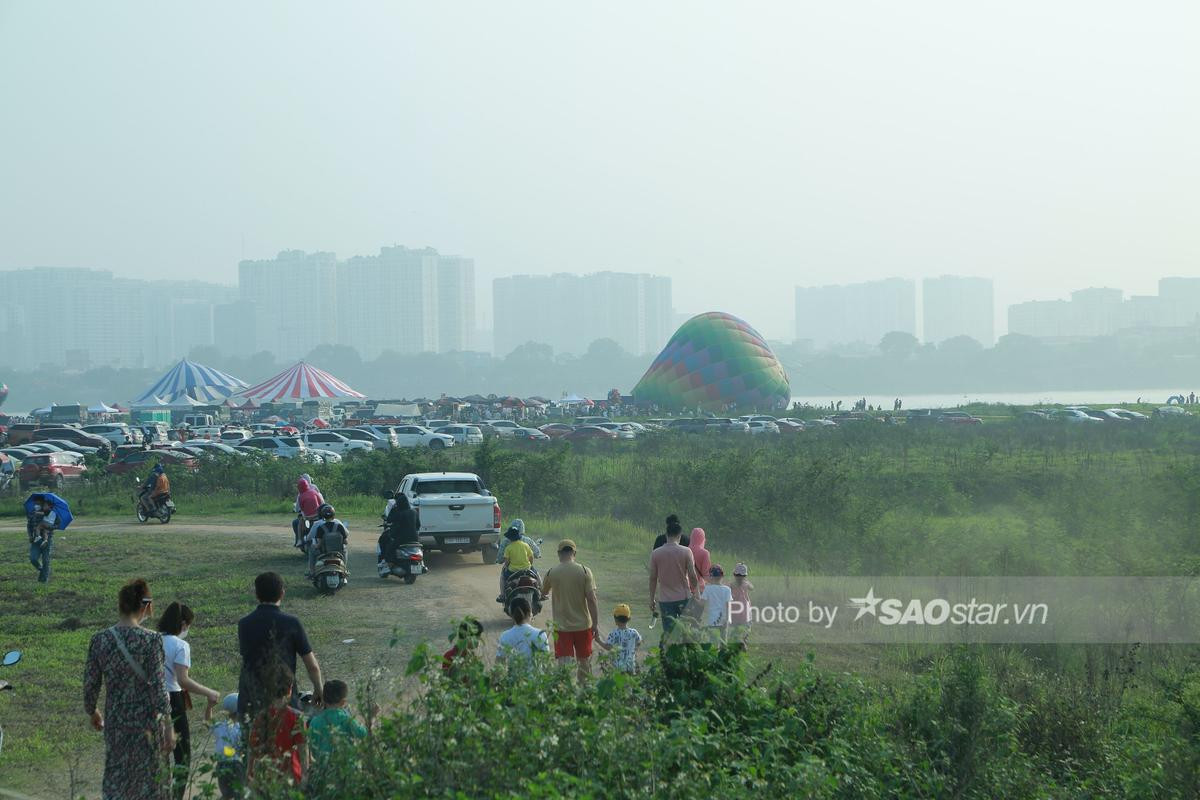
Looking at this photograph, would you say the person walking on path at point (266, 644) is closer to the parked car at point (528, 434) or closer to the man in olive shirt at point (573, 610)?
the man in olive shirt at point (573, 610)

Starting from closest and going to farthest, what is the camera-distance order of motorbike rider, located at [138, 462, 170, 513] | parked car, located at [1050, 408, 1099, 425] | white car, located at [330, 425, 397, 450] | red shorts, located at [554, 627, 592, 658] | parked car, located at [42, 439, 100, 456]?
red shorts, located at [554, 627, 592, 658] → motorbike rider, located at [138, 462, 170, 513] → parked car, located at [42, 439, 100, 456] → white car, located at [330, 425, 397, 450] → parked car, located at [1050, 408, 1099, 425]

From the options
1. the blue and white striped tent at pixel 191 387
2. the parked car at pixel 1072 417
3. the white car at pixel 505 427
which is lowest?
the white car at pixel 505 427

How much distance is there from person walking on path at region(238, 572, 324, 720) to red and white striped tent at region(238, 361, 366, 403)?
65.7m

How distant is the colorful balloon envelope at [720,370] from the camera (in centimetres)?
7650

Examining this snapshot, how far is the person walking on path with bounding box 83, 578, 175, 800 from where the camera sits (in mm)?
7320

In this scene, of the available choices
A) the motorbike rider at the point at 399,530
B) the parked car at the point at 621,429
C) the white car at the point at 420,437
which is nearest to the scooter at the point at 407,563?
the motorbike rider at the point at 399,530

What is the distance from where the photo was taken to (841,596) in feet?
56.0

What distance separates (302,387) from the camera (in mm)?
73062

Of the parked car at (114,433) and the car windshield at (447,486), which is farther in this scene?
the parked car at (114,433)

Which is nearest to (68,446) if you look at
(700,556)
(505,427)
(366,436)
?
(366,436)

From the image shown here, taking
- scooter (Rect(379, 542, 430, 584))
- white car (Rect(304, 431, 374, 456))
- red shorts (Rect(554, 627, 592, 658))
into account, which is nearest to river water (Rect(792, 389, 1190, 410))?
white car (Rect(304, 431, 374, 456))

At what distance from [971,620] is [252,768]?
11.2m

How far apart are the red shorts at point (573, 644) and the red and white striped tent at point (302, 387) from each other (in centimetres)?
6349

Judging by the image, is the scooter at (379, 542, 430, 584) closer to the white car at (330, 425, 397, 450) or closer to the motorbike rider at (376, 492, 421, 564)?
the motorbike rider at (376, 492, 421, 564)
